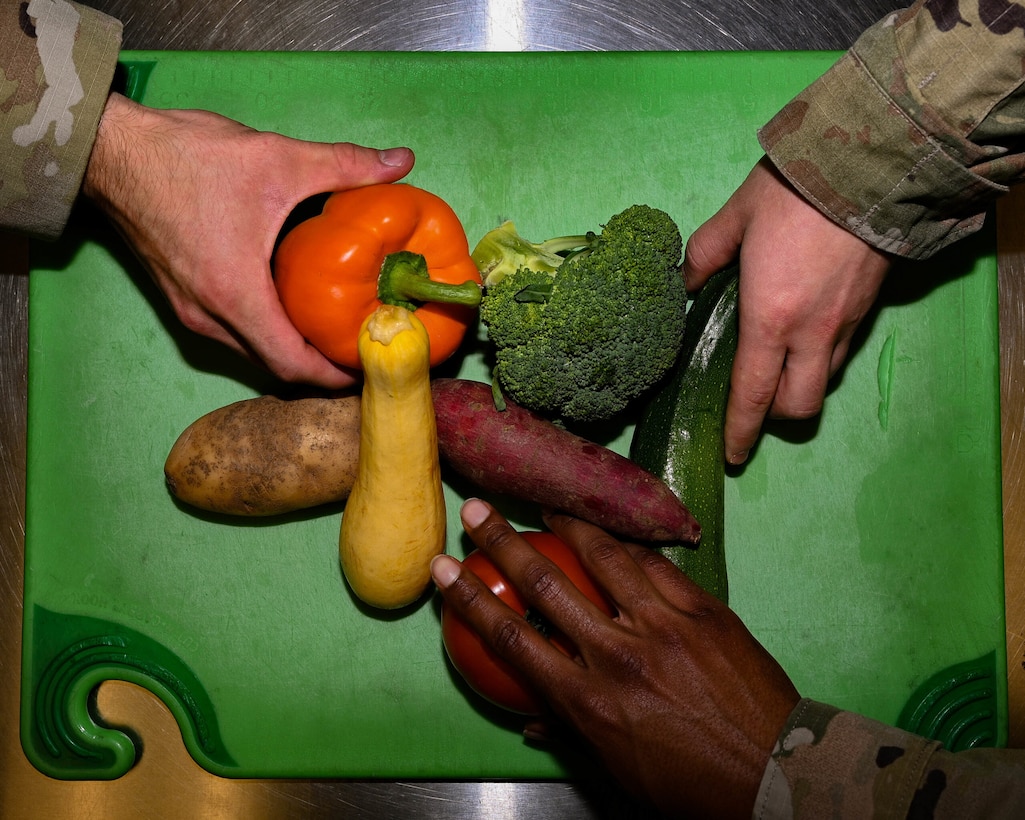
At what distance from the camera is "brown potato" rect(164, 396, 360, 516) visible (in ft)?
4.67

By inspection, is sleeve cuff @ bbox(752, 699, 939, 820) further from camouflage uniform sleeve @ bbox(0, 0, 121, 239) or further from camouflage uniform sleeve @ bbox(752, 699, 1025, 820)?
camouflage uniform sleeve @ bbox(0, 0, 121, 239)

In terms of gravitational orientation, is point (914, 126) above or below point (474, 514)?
above

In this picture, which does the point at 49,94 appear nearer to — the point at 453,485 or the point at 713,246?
the point at 453,485

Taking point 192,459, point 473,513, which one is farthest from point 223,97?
point 473,513

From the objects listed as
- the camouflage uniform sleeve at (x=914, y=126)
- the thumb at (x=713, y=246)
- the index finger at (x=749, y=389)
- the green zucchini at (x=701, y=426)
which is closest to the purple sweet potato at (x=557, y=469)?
the green zucchini at (x=701, y=426)

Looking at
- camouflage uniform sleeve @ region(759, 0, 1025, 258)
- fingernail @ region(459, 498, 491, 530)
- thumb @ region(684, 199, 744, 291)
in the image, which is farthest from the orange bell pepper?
camouflage uniform sleeve @ region(759, 0, 1025, 258)

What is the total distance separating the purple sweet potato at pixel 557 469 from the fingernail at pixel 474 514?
0.05 meters

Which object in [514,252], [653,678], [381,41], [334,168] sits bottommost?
[653,678]

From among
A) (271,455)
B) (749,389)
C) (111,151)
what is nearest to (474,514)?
(271,455)

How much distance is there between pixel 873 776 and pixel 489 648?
0.57 metres

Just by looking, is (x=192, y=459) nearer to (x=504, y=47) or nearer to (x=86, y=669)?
(x=86, y=669)

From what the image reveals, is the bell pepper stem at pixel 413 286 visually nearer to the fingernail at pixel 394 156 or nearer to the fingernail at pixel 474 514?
the fingernail at pixel 394 156

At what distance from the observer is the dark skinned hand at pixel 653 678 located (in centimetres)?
122

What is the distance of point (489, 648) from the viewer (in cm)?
135
